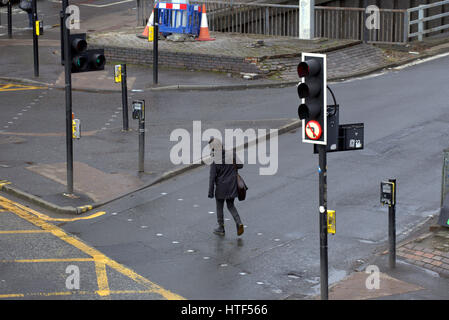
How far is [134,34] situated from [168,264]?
19.6m

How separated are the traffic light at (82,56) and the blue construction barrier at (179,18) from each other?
13.2m

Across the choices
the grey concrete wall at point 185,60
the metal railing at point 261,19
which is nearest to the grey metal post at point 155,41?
the grey concrete wall at point 185,60

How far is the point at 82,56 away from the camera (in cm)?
1565

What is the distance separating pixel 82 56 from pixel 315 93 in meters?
6.45

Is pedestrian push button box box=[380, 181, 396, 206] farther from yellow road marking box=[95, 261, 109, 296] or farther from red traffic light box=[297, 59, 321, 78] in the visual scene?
yellow road marking box=[95, 261, 109, 296]

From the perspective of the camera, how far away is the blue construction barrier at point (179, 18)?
2872cm

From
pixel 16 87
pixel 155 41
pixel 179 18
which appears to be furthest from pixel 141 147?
pixel 179 18

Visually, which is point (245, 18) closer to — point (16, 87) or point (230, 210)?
point (16, 87)

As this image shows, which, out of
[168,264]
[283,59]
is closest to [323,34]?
[283,59]

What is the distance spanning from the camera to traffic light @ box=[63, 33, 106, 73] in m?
15.6

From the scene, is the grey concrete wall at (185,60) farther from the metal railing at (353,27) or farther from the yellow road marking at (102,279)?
the yellow road marking at (102,279)
